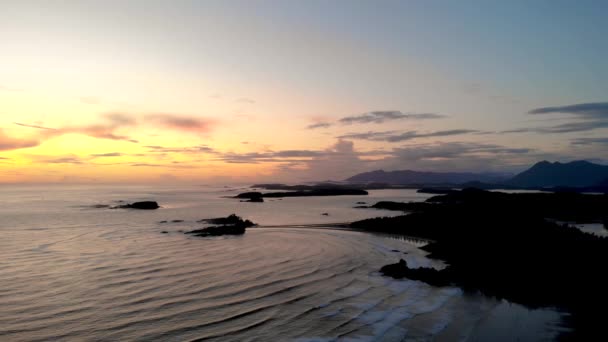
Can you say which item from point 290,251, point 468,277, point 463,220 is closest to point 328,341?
point 468,277

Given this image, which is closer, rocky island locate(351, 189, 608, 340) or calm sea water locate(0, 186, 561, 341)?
calm sea water locate(0, 186, 561, 341)

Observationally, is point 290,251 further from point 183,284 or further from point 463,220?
point 463,220

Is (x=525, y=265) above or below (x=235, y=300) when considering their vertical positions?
above

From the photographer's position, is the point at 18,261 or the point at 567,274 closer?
the point at 567,274

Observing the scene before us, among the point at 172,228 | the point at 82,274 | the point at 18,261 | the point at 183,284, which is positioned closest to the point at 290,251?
Result: the point at 183,284

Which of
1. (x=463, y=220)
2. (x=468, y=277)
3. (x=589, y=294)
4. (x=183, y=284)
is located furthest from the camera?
(x=463, y=220)

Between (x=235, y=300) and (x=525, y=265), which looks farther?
(x=525, y=265)

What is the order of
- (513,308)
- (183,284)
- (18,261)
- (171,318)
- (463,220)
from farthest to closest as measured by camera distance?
(463,220)
(18,261)
(183,284)
(513,308)
(171,318)

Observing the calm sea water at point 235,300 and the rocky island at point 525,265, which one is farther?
the rocky island at point 525,265

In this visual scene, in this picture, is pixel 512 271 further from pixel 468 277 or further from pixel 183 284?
pixel 183 284
